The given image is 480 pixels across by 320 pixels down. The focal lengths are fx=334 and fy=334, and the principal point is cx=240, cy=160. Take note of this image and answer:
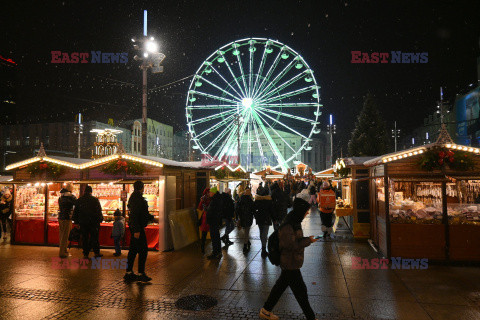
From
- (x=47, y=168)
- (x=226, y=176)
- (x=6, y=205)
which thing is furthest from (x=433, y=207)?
(x=6, y=205)

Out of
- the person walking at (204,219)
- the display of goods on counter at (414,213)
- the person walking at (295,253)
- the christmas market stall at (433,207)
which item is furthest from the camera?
the person walking at (204,219)

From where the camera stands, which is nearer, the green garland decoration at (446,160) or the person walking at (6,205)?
the green garland decoration at (446,160)

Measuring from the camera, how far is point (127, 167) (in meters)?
9.92

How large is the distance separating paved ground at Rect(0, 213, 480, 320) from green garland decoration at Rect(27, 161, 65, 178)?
3.02m

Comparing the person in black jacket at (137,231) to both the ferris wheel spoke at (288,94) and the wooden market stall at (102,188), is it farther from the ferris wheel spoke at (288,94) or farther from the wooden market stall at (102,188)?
the ferris wheel spoke at (288,94)

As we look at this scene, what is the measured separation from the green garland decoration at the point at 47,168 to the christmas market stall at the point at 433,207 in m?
9.56

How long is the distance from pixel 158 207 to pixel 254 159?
5418 cm

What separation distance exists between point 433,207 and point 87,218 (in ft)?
28.0

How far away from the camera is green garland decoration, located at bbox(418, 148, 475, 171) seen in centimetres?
772

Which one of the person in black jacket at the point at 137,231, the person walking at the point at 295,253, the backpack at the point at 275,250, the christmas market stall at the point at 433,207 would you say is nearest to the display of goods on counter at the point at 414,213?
the christmas market stall at the point at 433,207

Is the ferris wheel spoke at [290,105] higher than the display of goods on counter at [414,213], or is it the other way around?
the ferris wheel spoke at [290,105]

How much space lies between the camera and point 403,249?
7922mm

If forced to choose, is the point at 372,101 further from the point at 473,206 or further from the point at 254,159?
the point at 473,206

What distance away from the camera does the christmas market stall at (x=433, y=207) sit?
25.2 feet
